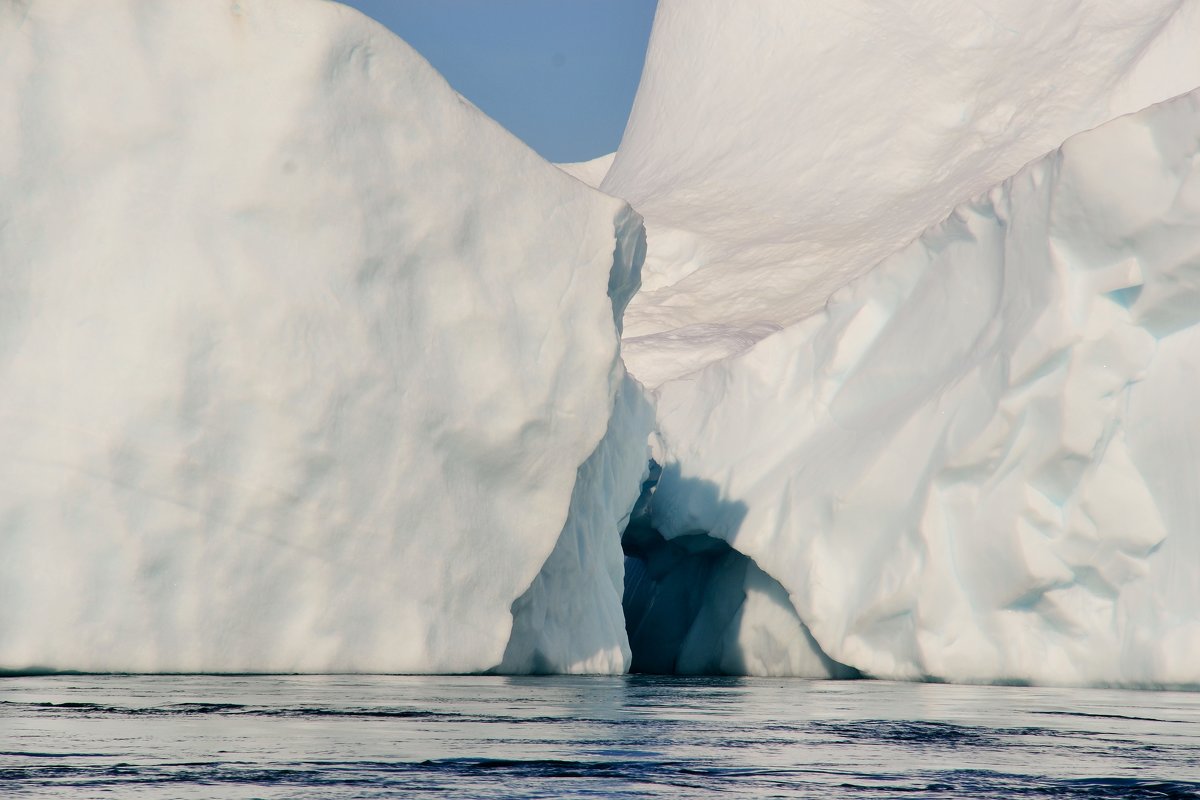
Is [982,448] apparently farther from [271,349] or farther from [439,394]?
[271,349]

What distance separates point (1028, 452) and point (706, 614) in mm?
4331

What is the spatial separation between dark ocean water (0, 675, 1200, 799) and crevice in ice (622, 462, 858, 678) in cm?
437

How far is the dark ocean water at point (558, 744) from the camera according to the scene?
351cm

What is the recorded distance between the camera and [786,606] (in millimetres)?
12047

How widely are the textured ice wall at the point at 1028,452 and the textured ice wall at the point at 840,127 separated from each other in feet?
19.8

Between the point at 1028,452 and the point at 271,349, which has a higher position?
the point at 271,349

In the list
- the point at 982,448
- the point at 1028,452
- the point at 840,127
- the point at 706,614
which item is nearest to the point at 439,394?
the point at 982,448

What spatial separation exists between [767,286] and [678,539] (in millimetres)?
8226

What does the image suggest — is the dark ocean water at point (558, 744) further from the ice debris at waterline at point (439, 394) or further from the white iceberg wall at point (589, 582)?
the white iceberg wall at point (589, 582)

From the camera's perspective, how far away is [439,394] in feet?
30.4

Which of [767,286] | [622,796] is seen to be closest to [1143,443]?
[622,796]

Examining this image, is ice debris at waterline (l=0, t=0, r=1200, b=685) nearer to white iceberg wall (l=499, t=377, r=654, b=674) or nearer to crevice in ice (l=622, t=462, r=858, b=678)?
white iceberg wall (l=499, t=377, r=654, b=674)

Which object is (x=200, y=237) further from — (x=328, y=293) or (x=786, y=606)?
(x=786, y=606)

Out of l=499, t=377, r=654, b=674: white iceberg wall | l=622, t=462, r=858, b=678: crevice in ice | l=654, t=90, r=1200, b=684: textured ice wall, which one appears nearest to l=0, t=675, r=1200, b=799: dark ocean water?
l=654, t=90, r=1200, b=684: textured ice wall
